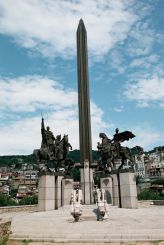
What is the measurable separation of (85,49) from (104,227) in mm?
19180

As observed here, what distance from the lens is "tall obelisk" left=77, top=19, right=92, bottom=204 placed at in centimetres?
2377

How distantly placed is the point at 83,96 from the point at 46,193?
944 cm

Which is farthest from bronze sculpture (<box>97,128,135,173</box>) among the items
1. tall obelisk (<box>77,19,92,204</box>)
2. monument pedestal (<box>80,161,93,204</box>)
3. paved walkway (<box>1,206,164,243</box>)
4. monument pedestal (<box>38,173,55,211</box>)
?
paved walkway (<box>1,206,164,243</box>)

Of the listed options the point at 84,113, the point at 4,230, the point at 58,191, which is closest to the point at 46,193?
the point at 58,191

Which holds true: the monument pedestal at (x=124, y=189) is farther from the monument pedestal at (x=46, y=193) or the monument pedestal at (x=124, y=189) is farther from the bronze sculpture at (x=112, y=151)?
the monument pedestal at (x=46, y=193)

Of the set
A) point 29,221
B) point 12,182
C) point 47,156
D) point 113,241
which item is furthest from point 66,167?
point 12,182

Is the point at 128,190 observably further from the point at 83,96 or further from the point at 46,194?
the point at 83,96

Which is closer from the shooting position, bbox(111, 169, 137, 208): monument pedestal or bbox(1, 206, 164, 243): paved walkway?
bbox(1, 206, 164, 243): paved walkway

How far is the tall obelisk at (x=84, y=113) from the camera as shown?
2377 cm

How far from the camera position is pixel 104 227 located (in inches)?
509

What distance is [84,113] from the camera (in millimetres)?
26688

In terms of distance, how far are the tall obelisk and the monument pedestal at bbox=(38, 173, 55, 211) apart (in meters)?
2.66

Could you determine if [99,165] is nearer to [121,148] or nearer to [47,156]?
[121,148]

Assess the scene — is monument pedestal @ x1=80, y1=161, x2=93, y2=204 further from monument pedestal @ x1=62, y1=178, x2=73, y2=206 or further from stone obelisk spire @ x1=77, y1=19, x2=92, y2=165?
monument pedestal @ x1=62, y1=178, x2=73, y2=206
